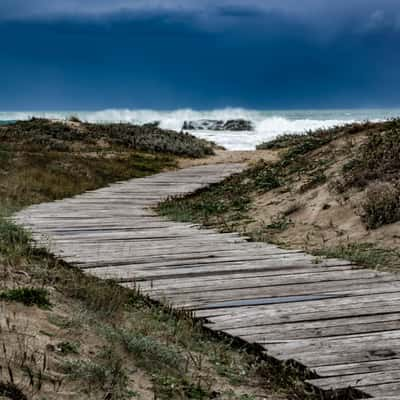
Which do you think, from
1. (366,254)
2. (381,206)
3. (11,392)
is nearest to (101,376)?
(11,392)

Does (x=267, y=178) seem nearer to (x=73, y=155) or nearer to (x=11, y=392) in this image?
(x=11, y=392)

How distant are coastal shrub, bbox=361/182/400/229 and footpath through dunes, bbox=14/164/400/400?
1.59 metres

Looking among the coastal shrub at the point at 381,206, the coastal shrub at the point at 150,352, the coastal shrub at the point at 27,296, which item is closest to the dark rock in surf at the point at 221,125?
the coastal shrub at the point at 381,206

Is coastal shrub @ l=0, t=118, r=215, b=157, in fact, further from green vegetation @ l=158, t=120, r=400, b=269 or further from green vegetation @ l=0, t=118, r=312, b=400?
green vegetation @ l=0, t=118, r=312, b=400

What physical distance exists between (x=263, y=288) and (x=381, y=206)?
3.65 meters

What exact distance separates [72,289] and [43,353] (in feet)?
6.83

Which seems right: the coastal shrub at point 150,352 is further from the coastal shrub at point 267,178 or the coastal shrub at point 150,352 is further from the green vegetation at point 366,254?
the coastal shrub at point 267,178

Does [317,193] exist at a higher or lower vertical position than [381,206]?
higher

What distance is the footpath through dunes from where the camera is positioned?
4.47 meters

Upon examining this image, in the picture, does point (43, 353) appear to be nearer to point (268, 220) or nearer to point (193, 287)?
point (193, 287)

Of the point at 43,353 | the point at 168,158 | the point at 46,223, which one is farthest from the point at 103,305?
the point at 168,158

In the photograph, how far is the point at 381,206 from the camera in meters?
9.49

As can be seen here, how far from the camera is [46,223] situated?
1120 cm

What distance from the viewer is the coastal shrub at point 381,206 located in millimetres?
9312
